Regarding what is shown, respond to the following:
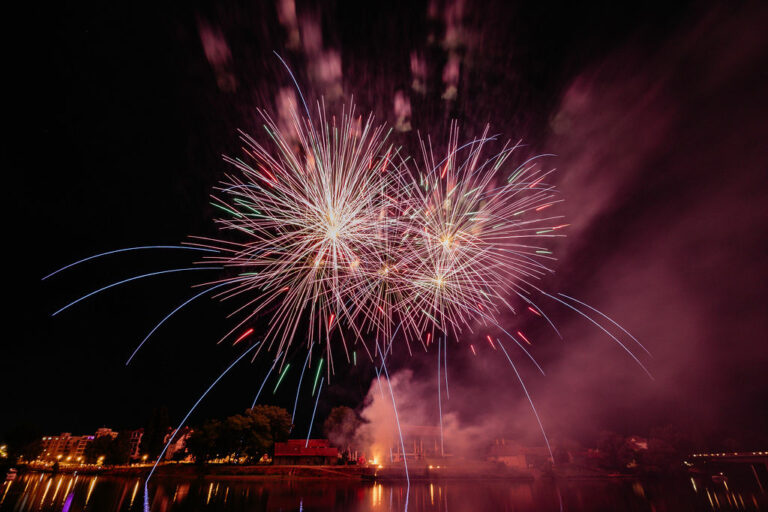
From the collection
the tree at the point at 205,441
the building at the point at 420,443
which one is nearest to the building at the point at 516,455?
the building at the point at 420,443

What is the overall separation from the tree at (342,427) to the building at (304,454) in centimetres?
307

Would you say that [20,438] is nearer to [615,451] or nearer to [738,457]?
[615,451]

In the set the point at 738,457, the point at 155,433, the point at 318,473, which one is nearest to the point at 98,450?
the point at 155,433

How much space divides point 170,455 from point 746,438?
5123 inches

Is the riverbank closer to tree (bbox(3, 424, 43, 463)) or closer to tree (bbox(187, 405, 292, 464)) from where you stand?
Result: tree (bbox(187, 405, 292, 464))

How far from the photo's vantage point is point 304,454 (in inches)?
1945

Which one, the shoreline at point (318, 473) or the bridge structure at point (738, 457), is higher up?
the bridge structure at point (738, 457)

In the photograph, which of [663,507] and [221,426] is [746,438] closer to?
[663,507]

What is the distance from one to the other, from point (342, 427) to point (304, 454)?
301 inches

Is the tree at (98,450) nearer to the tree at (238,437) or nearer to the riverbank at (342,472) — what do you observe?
the riverbank at (342,472)

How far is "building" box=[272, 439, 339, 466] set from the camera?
49188 millimetres

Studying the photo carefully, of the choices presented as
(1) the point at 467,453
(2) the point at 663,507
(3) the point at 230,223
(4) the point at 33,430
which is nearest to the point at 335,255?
(3) the point at 230,223

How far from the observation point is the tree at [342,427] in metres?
54.6

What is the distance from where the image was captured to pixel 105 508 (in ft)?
71.3
